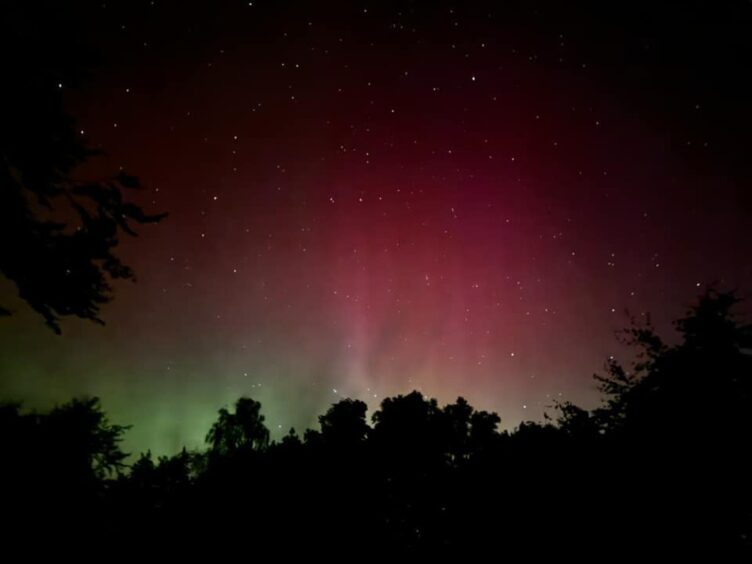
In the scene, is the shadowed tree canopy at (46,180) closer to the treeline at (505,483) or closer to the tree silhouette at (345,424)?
the treeline at (505,483)

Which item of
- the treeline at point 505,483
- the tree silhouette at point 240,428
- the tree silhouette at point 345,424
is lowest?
the treeline at point 505,483

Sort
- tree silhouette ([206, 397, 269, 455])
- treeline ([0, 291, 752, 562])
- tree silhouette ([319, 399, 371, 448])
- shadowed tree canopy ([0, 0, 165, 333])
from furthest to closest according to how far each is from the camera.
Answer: tree silhouette ([206, 397, 269, 455]), tree silhouette ([319, 399, 371, 448]), treeline ([0, 291, 752, 562]), shadowed tree canopy ([0, 0, 165, 333])

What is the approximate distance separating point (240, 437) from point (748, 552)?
3136 centimetres

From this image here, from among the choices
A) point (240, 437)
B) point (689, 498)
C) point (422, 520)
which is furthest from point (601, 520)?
point (240, 437)

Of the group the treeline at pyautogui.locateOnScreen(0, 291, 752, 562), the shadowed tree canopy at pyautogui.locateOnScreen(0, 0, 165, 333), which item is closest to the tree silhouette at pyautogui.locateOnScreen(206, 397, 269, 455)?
the treeline at pyautogui.locateOnScreen(0, 291, 752, 562)

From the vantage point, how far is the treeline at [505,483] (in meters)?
10.1

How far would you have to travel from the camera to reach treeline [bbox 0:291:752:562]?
33.0 ft

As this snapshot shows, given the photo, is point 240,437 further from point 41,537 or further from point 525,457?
point 41,537

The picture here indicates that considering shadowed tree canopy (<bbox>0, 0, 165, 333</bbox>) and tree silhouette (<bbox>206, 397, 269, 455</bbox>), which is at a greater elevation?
tree silhouette (<bbox>206, 397, 269, 455</bbox>)

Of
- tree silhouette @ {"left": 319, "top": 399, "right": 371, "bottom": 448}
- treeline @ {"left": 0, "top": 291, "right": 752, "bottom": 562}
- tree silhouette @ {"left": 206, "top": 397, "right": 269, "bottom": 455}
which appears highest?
tree silhouette @ {"left": 206, "top": 397, "right": 269, "bottom": 455}

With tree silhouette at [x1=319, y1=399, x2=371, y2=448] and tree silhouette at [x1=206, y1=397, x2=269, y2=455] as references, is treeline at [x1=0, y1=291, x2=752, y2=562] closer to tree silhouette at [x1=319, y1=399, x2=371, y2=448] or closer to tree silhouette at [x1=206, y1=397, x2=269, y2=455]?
tree silhouette at [x1=319, y1=399, x2=371, y2=448]

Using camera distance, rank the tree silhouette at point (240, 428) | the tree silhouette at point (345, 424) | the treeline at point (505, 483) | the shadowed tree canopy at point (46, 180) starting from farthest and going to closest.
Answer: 1. the tree silhouette at point (240, 428)
2. the tree silhouette at point (345, 424)
3. the treeline at point (505, 483)
4. the shadowed tree canopy at point (46, 180)

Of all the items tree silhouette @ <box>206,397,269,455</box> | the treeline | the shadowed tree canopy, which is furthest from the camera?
tree silhouette @ <box>206,397,269,455</box>

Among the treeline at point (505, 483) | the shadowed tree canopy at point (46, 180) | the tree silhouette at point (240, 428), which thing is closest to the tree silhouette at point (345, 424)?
the treeline at point (505, 483)
